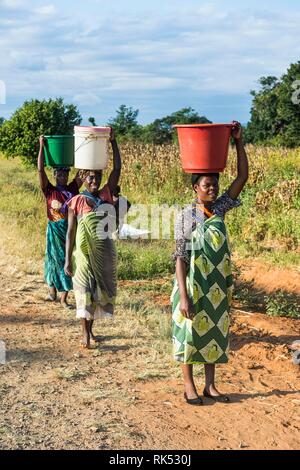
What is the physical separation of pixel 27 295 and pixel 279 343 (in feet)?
9.07

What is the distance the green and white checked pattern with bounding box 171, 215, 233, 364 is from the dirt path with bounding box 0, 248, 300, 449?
1.09 feet

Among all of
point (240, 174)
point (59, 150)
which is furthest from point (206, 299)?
point (59, 150)

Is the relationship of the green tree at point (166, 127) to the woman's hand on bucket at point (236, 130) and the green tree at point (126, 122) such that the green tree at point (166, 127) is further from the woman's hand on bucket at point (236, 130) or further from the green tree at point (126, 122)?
the woman's hand on bucket at point (236, 130)

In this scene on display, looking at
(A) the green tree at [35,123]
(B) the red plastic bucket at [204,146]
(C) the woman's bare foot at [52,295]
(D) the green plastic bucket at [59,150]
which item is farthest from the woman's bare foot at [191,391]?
(A) the green tree at [35,123]

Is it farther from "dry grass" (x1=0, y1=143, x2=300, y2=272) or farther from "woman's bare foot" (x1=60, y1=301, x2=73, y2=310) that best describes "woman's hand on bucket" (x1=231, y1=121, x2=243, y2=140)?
"dry grass" (x1=0, y1=143, x2=300, y2=272)

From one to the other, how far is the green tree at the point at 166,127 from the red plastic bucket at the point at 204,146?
78.2 feet

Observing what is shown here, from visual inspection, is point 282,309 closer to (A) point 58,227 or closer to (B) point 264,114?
(A) point 58,227

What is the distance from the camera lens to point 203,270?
393 centimetres

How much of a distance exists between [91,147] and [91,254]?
0.80 metres

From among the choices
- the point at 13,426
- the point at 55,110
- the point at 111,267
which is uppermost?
the point at 55,110

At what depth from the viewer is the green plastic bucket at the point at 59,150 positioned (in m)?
6.02

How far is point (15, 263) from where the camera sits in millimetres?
8273
